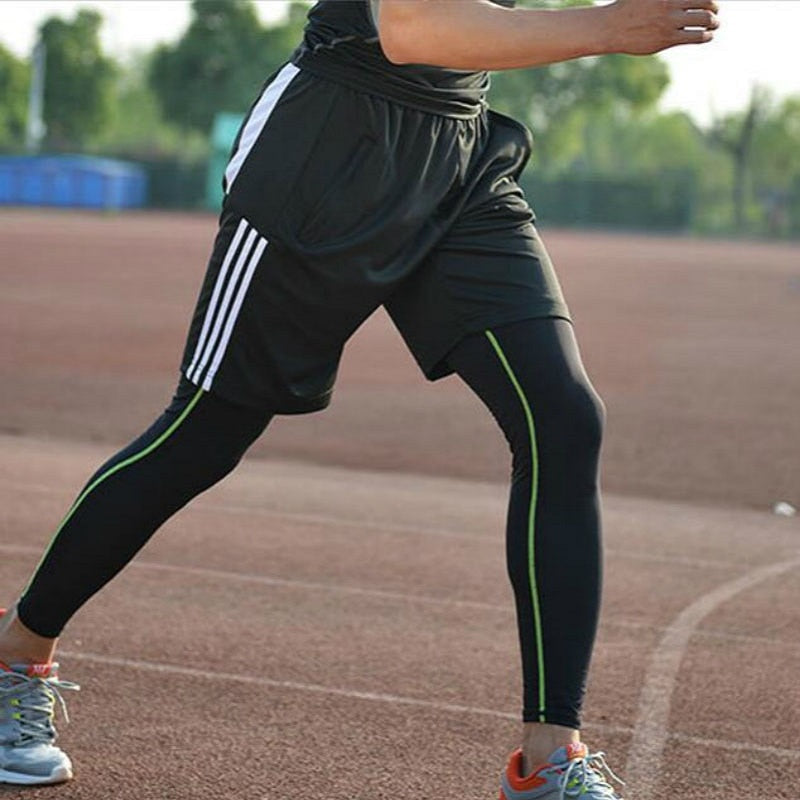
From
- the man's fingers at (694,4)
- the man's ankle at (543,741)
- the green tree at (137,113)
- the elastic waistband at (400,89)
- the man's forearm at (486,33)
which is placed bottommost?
the green tree at (137,113)

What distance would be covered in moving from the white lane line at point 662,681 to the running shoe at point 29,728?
4.11 ft

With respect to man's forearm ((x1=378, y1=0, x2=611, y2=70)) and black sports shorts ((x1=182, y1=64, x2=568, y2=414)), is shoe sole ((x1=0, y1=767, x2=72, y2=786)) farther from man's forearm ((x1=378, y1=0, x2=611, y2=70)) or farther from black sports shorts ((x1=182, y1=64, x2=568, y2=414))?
man's forearm ((x1=378, y1=0, x2=611, y2=70))

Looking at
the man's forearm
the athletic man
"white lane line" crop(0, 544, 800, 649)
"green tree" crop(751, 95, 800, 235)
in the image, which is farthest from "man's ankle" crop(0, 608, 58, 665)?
"green tree" crop(751, 95, 800, 235)

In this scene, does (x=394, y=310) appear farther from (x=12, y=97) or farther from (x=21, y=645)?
(x=12, y=97)

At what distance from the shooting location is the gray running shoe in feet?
13.1

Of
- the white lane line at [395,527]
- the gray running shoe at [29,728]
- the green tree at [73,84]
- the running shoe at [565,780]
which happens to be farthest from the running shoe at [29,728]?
the green tree at [73,84]

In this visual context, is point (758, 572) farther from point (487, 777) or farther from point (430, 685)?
point (487, 777)

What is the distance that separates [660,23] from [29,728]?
6.34 feet

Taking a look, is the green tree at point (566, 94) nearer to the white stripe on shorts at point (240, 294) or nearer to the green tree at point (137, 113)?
the green tree at point (137, 113)

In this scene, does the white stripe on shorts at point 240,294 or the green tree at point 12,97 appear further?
the green tree at point 12,97

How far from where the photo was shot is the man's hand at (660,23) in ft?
11.0

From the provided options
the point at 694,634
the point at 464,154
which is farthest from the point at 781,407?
the point at 464,154

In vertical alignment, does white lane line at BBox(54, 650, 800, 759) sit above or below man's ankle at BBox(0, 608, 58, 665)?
below

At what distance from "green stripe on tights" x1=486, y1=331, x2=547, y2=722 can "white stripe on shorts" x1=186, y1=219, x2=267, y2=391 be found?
0.49 meters
